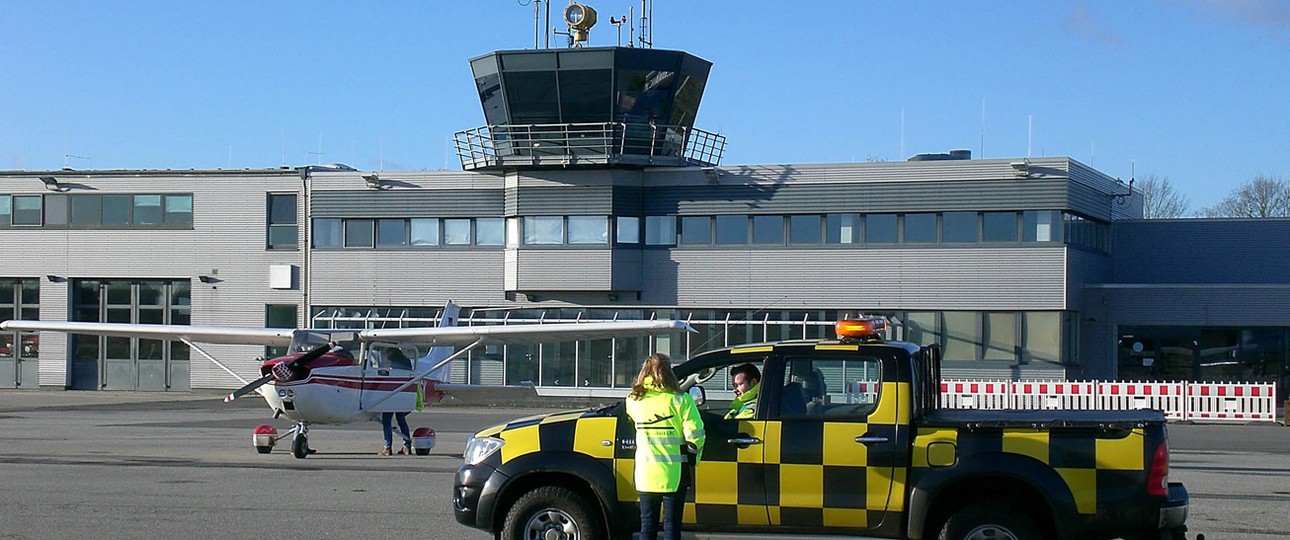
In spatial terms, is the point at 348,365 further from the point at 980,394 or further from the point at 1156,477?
the point at 980,394

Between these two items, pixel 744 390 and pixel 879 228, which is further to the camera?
pixel 879 228

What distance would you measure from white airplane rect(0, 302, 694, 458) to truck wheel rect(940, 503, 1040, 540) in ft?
28.8

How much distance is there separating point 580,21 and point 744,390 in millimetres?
27737

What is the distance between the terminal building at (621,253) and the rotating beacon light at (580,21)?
1.70 m

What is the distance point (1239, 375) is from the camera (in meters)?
33.3

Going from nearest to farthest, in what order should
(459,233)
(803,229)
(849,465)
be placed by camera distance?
(849,465), (803,229), (459,233)

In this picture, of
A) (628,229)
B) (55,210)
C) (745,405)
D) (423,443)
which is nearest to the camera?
(745,405)

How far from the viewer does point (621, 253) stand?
35.3m

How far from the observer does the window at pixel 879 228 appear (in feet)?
111

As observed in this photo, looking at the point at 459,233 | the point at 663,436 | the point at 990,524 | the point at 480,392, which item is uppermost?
the point at 459,233

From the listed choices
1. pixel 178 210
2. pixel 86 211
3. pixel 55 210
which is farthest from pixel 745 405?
pixel 55 210

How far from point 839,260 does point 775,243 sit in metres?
1.72

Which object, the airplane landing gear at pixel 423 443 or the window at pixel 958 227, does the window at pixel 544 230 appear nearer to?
the window at pixel 958 227

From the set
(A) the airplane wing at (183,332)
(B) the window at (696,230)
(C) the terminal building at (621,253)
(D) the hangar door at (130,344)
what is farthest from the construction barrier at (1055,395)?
→ (D) the hangar door at (130,344)
